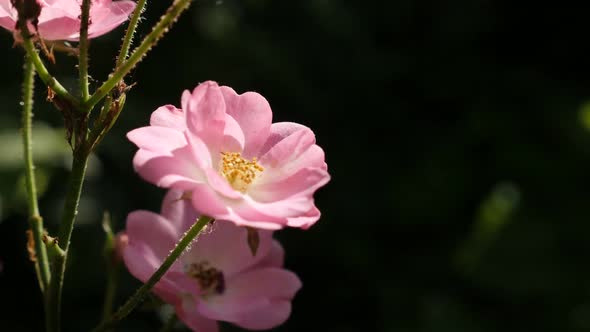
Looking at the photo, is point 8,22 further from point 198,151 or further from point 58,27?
point 198,151

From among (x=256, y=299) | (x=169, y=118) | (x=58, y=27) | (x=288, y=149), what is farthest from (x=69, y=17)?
(x=256, y=299)

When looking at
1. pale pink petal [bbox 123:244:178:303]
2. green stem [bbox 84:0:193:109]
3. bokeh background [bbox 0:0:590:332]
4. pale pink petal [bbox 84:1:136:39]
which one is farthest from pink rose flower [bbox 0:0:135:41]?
bokeh background [bbox 0:0:590:332]

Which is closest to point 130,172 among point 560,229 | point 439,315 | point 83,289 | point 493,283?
point 83,289

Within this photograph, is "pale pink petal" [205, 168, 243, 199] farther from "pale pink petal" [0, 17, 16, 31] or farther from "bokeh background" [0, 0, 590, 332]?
"bokeh background" [0, 0, 590, 332]

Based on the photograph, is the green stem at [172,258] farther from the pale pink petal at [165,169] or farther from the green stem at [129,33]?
the green stem at [129,33]

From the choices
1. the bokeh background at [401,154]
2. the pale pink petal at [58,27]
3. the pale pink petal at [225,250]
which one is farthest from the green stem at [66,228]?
the bokeh background at [401,154]

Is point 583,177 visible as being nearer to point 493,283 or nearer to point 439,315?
point 493,283
